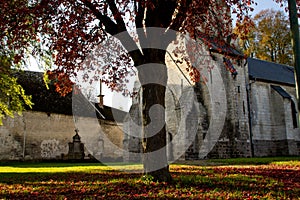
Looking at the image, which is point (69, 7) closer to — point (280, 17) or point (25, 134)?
point (25, 134)

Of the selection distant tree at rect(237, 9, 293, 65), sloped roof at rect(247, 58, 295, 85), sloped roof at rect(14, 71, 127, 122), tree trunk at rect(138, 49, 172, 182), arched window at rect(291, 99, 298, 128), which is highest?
distant tree at rect(237, 9, 293, 65)

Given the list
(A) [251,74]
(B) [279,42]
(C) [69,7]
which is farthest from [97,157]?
(B) [279,42]

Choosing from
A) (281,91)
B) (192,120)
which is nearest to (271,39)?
(281,91)

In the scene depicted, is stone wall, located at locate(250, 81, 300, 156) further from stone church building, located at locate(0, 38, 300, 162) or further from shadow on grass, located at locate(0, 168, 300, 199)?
shadow on grass, located at locate(0, 168, 300, 199)

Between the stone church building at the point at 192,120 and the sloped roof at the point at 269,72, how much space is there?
0.11m

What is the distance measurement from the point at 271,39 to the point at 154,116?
1198 inches

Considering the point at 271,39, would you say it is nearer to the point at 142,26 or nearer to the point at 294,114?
the point at 294,114

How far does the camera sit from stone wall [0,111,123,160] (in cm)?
2288

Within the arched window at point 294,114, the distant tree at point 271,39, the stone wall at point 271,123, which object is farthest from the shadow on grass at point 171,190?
the distant tree at point 271,39

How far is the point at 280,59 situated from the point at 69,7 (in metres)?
31.8

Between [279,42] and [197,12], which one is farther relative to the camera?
[279,42]

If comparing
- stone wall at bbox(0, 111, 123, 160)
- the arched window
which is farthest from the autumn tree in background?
the arched window

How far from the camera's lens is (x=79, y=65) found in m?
9.75

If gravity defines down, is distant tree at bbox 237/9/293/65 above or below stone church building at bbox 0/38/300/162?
above
